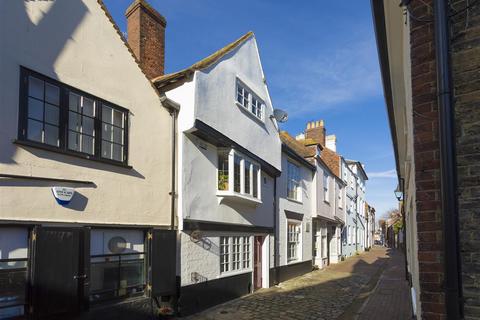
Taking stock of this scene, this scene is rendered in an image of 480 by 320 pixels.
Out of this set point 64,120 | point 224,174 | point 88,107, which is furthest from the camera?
point 224,174

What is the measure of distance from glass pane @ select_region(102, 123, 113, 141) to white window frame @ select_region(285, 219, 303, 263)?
1149cm

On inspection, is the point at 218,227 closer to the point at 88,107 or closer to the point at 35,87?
the point at 88,107

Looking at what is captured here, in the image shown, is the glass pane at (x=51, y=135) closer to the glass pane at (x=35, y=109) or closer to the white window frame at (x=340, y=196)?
the glass pane at (x=35, y=109)

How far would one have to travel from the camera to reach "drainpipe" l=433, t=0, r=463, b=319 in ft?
8.39

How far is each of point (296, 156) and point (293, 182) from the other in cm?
134

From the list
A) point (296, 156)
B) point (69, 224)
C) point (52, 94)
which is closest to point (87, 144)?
point (52, 94)

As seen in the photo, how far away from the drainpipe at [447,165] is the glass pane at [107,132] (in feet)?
22.7

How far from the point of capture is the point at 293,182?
64.0 ft

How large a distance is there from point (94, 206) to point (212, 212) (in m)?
4.37

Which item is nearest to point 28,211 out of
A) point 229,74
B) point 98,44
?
point 98,44

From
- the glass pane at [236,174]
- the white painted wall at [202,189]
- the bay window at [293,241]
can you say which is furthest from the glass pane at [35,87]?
the bay window at [293,241]

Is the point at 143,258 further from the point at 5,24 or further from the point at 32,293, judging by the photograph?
the point at 5,24

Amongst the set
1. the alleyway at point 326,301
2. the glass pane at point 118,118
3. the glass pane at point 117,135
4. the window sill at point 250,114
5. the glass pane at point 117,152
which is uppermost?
the window sill at point 250,114

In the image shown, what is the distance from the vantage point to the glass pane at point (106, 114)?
8.28 meters
